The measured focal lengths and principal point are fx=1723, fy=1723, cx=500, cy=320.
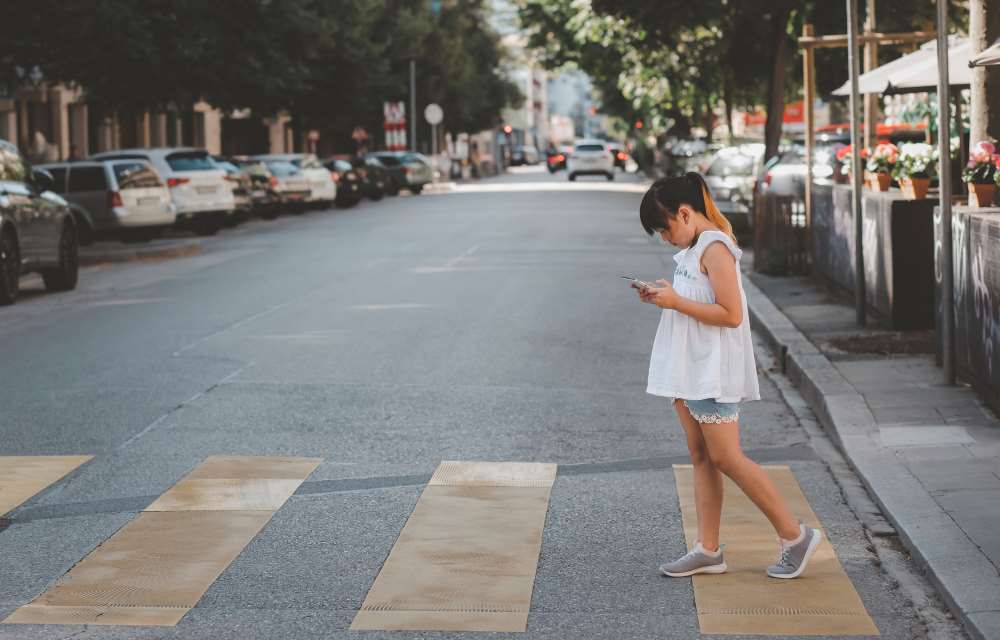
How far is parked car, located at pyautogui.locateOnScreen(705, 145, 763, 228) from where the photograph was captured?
2684 centimetres

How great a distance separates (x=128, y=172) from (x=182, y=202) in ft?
8.55

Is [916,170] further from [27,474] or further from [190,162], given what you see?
[190,162]

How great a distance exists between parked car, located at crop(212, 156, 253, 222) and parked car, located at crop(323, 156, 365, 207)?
974 centimetres

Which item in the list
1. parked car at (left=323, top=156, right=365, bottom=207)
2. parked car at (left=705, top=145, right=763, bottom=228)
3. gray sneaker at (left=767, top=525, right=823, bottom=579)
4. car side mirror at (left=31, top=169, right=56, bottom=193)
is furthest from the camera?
parked car at (left=323, top=156, right=365, bottom=207)

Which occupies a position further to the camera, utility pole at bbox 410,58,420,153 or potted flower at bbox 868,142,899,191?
utility pole at bbox 410,58,420,153

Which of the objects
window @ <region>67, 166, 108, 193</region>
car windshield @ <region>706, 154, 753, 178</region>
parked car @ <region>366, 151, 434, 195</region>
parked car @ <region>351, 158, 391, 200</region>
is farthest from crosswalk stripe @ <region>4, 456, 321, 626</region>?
parked car @ <region>366, 151, 434, 195</region>

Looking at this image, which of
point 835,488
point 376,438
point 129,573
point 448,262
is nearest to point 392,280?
point 448,262

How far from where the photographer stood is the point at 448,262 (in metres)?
22.5

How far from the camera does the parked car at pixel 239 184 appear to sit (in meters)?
34.8

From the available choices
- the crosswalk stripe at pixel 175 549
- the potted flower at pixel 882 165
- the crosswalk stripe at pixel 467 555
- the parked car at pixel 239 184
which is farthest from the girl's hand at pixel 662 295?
the parked car at pixel 239 184

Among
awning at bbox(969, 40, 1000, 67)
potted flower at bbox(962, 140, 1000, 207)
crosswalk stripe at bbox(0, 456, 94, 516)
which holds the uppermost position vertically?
awning at bbox(969, 40, 1000, 67)

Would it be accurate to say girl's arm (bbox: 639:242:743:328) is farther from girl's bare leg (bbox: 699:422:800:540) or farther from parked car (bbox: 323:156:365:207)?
parked car (bbox: 323:156:365:207)

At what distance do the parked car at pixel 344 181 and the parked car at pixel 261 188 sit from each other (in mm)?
6270

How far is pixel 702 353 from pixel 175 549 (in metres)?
2.18
